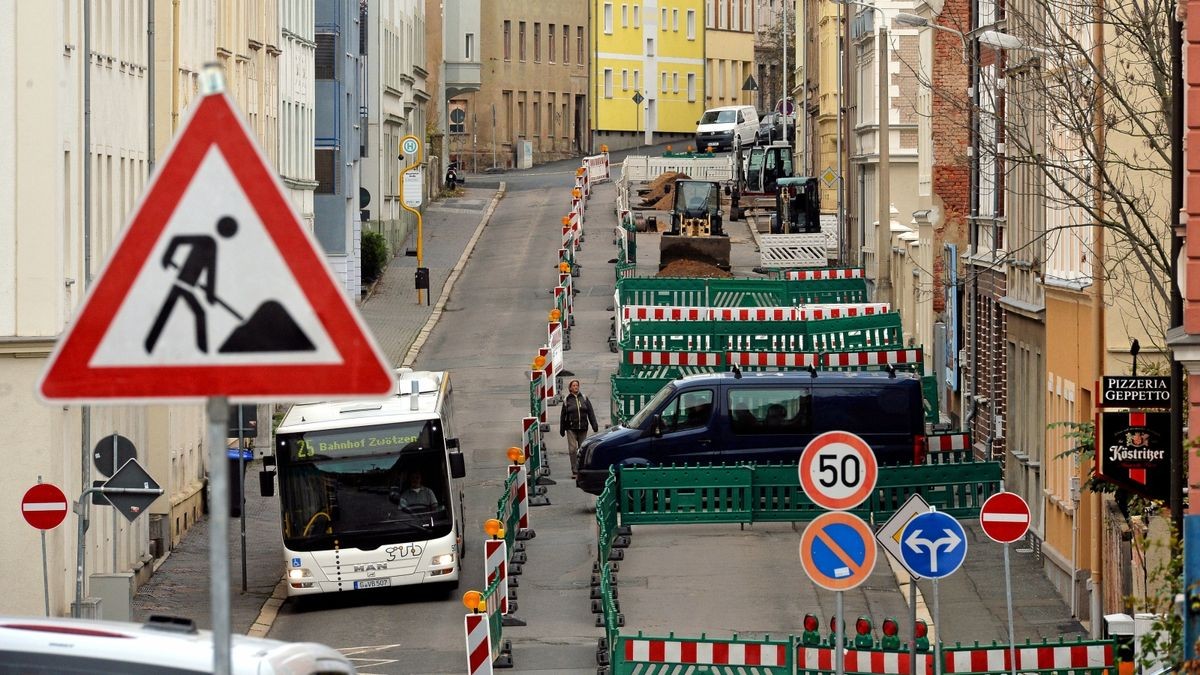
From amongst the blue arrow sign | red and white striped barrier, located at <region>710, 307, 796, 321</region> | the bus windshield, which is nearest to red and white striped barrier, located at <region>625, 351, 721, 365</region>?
red and white striped barrier, located at <region>710, 307, 796, 321</region>

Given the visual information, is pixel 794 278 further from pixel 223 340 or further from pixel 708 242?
pixel 223 340

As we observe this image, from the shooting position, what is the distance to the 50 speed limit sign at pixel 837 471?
51.3ft

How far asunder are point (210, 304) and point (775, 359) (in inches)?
1447

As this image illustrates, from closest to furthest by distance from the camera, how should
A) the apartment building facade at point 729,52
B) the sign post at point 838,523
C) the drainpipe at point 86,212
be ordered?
1. the sign post at point 838,523
2. the drainpipe at point 86,212
3. the apartment building facade at point 729,52

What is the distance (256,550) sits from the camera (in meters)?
30.0

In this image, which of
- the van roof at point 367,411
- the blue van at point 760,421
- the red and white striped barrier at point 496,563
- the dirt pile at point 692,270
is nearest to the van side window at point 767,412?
the blue van at point 760,421

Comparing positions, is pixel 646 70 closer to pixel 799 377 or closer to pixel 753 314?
pixel 753 314

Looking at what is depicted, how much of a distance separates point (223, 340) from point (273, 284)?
0.17 metres

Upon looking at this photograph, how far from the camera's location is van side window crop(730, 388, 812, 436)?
1200 inches

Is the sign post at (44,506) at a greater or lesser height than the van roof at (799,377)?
lesser

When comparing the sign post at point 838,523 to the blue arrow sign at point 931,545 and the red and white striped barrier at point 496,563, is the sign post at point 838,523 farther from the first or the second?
the red and white striped barrier at point 496,563

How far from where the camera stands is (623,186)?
284 ft

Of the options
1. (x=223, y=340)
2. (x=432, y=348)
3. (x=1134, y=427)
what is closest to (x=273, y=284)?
(x=223, y=340)

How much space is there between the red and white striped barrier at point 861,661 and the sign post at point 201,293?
12288 mm
